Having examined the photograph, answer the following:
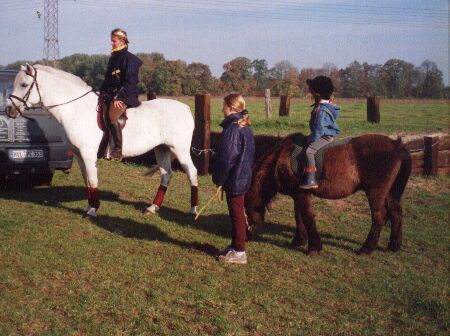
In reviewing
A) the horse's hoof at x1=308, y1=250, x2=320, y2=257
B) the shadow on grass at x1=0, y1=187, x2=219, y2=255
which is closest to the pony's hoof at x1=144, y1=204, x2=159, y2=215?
the shadow on grass at x1=0, y1=187, x2=219, y2=255

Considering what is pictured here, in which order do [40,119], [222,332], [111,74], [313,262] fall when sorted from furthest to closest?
[40,119] < [111,74] < [313,262] < [222,332]

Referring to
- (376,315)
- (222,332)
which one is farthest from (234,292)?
(376,315)

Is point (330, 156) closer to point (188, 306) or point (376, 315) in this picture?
point (376, 315)

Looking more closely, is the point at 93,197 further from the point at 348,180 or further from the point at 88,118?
the point at 348,180

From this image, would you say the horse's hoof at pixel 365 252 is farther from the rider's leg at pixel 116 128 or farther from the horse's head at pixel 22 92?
the horse's head at pixel 22 92

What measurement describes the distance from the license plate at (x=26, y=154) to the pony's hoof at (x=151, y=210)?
2.36m

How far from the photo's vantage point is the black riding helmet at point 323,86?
18.6ft

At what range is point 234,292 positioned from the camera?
15.1 ft

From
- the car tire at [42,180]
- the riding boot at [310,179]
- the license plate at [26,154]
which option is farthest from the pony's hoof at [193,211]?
the car tire at [42,180]

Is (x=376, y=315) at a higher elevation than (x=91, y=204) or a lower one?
lower

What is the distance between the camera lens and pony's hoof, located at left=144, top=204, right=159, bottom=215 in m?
7.57

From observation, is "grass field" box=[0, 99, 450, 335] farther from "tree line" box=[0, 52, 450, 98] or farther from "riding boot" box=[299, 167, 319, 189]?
"tree line" box=[0, 52, 450, 98]

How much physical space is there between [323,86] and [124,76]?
312 centimetres

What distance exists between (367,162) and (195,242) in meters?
2.46
